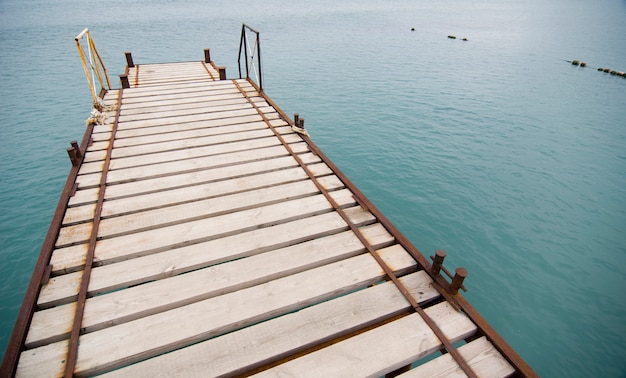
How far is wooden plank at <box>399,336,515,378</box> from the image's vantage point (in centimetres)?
280

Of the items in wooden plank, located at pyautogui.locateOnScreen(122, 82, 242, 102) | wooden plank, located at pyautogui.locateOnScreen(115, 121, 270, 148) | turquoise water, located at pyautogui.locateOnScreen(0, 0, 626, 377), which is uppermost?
wooden plank, located at pyautogui.locateOnScreen(122, 82, 242, 102)

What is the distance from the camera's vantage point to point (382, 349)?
2994mm

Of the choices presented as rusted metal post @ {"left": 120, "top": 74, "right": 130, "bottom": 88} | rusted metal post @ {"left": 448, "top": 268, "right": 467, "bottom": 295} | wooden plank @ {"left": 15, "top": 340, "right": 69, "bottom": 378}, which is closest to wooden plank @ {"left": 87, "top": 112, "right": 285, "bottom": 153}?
rusted metal post @ {"left": 120, "top": 74, "right": 130, "bottom": 88}

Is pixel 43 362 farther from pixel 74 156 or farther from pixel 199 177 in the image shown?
pixel 74 156

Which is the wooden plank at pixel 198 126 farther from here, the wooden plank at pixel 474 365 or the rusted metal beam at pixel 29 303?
the wooden plank at pixel 474 365

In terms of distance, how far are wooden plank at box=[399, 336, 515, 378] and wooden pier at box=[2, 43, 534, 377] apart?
11 mm

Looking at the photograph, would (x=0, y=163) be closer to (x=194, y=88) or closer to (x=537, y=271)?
(x=194, y=88)

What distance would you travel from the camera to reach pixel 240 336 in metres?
3.06

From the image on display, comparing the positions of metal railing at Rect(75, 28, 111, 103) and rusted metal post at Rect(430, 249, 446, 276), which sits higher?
metal railing at Rect(75, 28, 111, 103)

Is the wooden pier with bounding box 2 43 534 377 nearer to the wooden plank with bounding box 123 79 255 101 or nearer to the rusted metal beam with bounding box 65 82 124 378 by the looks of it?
the rusted metal beam with bounding box 65 82 124 378

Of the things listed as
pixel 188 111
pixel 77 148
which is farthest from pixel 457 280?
pixel 188 111

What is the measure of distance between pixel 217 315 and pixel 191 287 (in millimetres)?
549

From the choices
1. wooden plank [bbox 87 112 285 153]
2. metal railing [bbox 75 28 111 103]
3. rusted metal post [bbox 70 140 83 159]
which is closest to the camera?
rusted metal post [bbox 70 140 83 159]

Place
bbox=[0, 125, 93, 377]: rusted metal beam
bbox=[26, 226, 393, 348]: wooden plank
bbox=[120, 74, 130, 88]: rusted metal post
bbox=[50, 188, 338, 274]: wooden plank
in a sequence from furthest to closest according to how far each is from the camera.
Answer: bbox=[120, 74, 130, 88]: rusted metal post
bbox=[50, 188, 338, 274]: wooden plank
bbox=[26, 226, 393, 348]: wooden plank
bbox=[0, 125, 93, 377]: rusted metal beam
